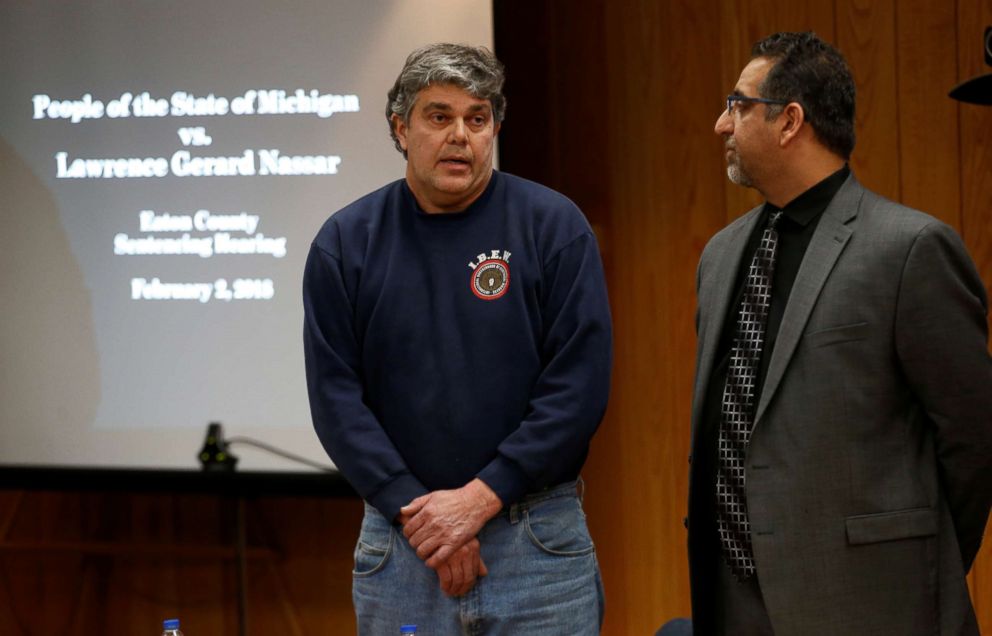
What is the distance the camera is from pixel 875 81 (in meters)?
3.46

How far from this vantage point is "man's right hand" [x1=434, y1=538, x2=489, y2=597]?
201cm

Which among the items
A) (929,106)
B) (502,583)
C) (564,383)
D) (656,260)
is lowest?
(502,583)

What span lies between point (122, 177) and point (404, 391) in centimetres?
194

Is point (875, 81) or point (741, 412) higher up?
point (875, 81)

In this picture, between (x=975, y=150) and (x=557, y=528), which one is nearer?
(x=557, y=528)

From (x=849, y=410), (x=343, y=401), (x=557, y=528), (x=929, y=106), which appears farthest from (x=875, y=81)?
(x=343, y=401)

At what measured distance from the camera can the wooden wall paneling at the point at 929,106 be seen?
3402 mm

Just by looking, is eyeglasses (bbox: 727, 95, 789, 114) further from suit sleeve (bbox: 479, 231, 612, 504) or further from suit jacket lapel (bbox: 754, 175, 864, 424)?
suit sleeve (bbox: 479, 231, 612, 504)

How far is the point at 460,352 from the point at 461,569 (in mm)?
377

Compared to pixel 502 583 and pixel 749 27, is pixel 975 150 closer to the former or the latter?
pixel 749 27

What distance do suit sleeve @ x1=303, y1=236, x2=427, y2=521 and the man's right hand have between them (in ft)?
0.41

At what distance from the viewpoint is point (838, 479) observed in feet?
6.41

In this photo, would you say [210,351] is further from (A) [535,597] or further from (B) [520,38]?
(A) [535,597]

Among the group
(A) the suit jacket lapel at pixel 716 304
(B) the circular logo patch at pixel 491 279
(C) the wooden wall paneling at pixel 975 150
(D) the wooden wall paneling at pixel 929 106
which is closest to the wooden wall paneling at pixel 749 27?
(D) the wooden wall paneling at pixel 929 106
